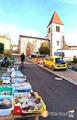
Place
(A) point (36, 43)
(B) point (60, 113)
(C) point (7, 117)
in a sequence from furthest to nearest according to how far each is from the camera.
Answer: (A) point (36, 43), (B) point (60, 113), (C) point (7, 117)

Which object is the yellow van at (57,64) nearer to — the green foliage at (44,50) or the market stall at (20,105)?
the market stall at (20,105)

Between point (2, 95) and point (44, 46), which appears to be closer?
point (2, 95)

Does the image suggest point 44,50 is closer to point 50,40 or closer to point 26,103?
point 50,40

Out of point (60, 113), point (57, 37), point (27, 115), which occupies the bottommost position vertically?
point (60, 113)

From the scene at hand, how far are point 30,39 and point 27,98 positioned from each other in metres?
83.8

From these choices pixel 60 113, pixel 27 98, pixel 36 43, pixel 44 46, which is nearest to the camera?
pixel 27 98

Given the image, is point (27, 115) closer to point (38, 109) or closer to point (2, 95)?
point (38, 109)

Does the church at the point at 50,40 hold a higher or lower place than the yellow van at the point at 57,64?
higher

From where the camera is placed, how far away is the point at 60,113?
10.1 m

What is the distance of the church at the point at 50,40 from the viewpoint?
3457 inches

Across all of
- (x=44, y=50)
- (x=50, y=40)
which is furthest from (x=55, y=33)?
(x=44, y=50)

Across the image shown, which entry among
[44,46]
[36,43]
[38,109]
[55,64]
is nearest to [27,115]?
[38,109]

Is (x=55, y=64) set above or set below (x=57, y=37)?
below

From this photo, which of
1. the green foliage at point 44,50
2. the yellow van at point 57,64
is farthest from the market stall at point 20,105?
the green foliage at point 44,50
